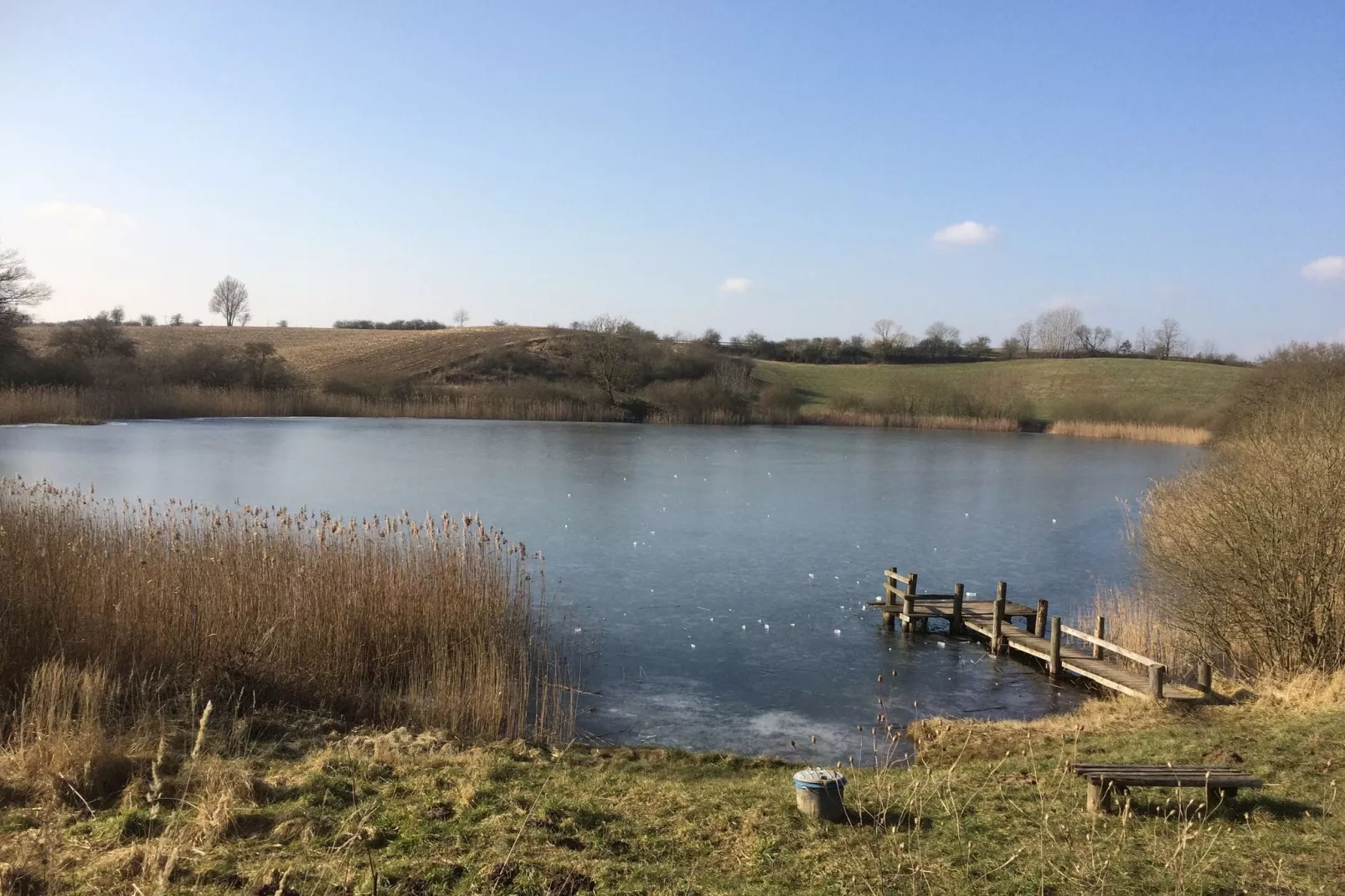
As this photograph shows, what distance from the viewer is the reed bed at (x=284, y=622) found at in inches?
321

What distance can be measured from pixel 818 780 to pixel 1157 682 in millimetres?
5887

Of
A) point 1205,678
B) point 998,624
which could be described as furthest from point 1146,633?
point 1205,678

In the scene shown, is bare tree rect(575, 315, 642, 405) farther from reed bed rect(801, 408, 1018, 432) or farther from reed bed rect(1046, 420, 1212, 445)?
reed bed rect(1046, 420, 1212, 445)

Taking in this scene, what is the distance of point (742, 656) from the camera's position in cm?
1143

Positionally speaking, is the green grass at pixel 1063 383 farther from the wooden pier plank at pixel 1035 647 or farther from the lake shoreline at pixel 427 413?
the wooden pier plank at pixel 1035 647

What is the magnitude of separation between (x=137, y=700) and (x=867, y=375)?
6598 centimetres

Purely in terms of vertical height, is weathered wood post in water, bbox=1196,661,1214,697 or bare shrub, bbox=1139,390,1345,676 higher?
bare shrub, bbox=1139,390,1345,676

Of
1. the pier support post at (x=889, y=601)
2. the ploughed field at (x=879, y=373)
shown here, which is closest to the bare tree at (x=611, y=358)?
the ploughed field at (x=879, y=373)

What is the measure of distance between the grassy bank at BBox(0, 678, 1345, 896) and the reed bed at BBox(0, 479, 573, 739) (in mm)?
960

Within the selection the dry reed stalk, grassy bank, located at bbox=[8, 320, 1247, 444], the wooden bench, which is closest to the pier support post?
the dry reed stalk

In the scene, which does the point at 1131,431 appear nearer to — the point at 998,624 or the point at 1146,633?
the point at 1146,633

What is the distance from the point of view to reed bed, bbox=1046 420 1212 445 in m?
47.5

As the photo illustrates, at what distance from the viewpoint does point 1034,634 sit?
1322 cm

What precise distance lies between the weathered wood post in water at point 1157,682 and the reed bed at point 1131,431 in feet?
133
